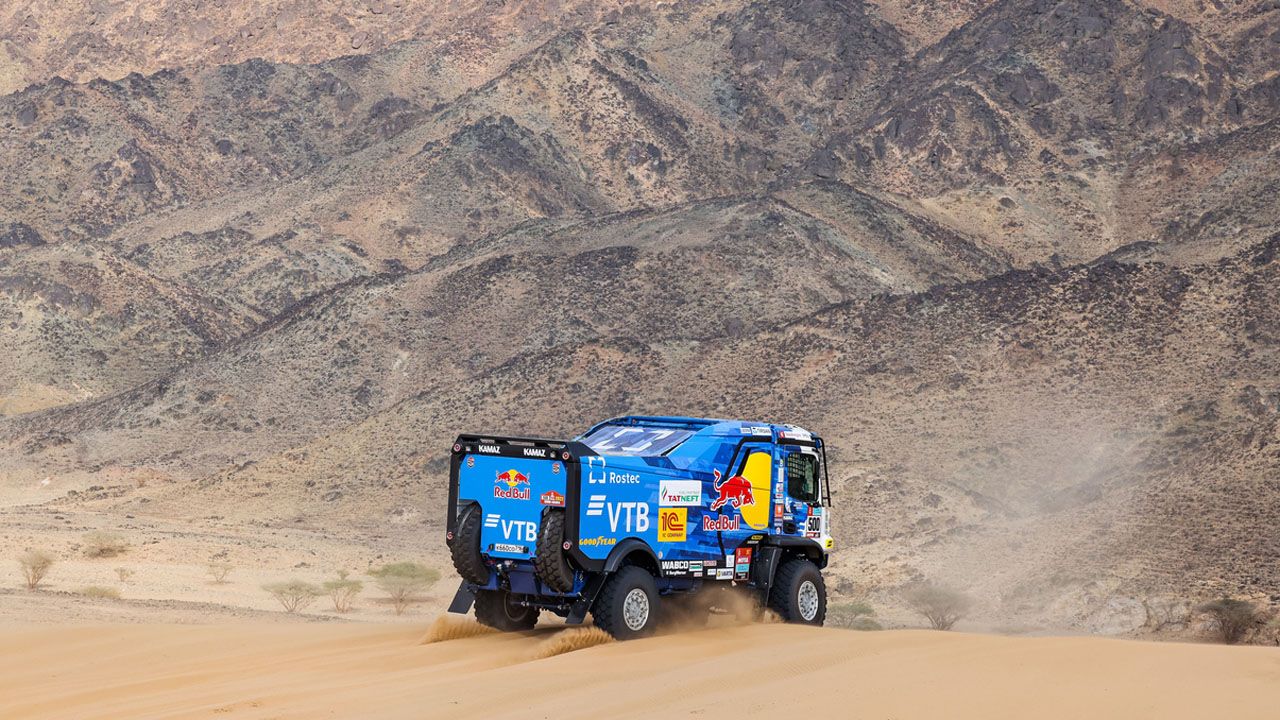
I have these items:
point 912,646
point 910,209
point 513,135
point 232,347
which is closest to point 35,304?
point 232,347

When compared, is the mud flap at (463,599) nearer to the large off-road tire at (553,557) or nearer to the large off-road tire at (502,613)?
the large off-road tire at (502,613)

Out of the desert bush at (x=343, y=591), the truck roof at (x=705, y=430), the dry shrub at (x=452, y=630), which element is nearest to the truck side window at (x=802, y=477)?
the truck roof at (x=705, y=430)

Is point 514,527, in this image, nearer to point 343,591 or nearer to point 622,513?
point 622,513

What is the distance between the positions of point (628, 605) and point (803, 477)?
11.6 feet

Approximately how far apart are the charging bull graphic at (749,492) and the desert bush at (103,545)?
1942 centimetres

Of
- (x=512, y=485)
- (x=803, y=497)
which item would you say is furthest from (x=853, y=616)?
(x=512, y=485)

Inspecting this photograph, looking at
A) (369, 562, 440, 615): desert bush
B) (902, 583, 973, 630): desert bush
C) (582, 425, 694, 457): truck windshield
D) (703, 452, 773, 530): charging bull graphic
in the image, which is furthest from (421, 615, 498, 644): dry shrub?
(369, 562, 440, 615): desert bush

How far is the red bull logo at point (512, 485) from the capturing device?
15.9 metres

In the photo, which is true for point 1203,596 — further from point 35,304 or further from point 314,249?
point 314,249

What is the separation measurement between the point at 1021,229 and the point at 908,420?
36.0 metres

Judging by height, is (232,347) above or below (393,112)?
below

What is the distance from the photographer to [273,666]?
15.0m

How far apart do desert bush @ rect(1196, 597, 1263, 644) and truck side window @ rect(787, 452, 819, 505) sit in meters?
6.28

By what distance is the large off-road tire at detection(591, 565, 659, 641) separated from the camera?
15773mm
